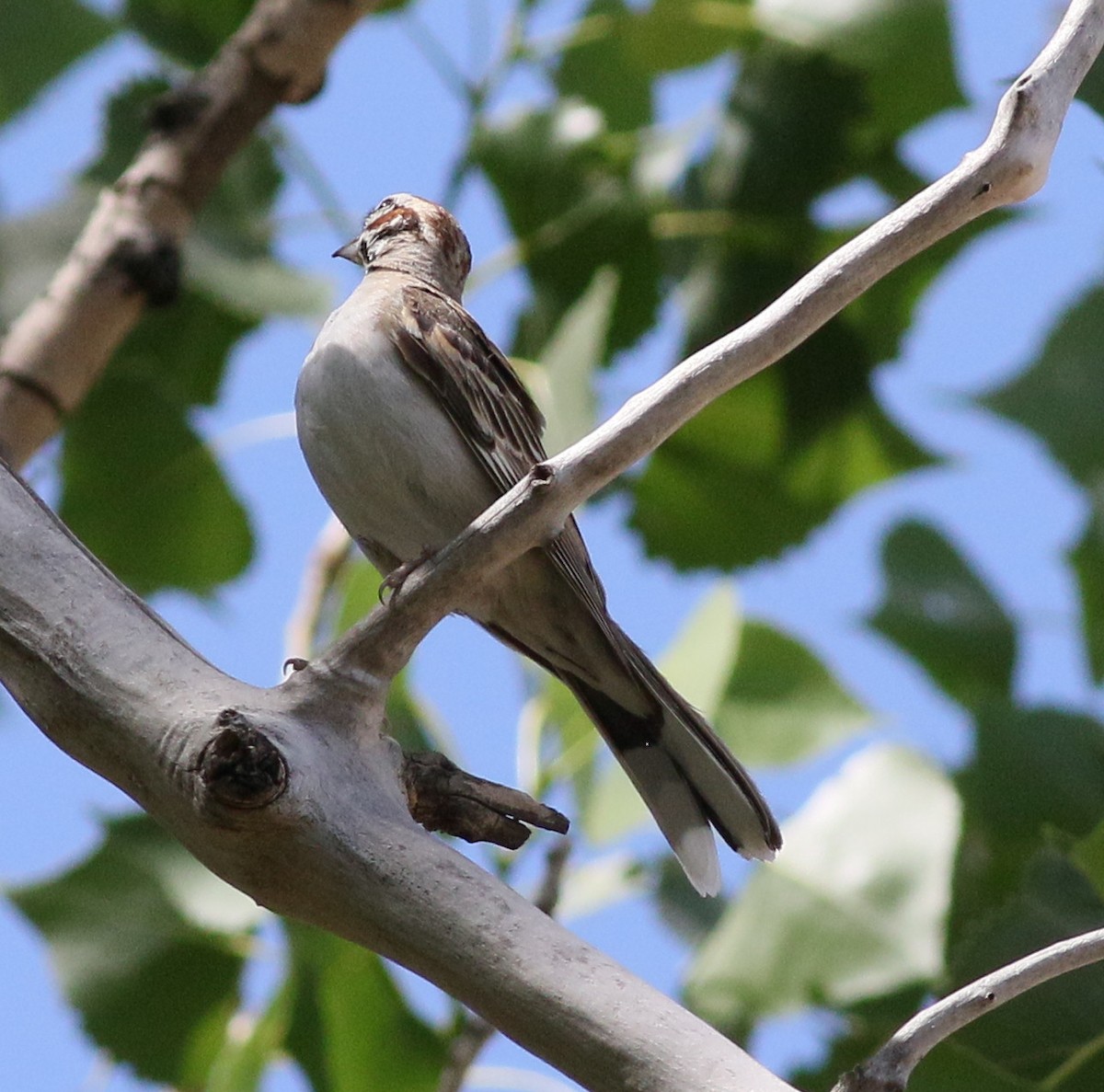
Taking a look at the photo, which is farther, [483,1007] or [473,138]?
[473,138]

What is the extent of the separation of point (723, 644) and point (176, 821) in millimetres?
1778

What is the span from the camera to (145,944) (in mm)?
3561

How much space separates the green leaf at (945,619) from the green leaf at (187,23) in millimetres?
2466

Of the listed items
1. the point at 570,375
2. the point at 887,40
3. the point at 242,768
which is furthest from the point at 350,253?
the point at 242,768

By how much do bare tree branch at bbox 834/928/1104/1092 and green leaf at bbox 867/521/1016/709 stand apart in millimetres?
2344

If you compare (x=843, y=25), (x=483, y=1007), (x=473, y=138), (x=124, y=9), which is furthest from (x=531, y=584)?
(x=124, y=9)

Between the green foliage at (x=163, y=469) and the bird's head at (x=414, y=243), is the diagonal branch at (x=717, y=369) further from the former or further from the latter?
the green foliage at (x=163, y=469)

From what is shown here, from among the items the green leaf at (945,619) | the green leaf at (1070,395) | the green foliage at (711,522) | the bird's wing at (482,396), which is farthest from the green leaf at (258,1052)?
the green leaf at (1070,395)

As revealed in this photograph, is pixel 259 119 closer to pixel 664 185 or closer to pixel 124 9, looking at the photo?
pixel 124 9

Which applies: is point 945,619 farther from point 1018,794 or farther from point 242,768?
point 242,768

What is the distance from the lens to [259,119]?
12.3ft

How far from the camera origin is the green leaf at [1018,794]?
130 inches

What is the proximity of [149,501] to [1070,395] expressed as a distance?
2.37m

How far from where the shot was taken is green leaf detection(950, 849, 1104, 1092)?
265 cm
